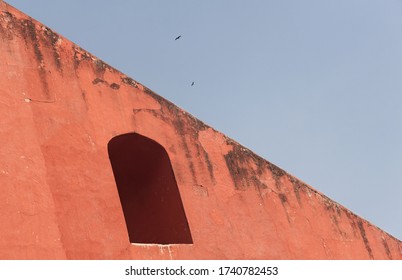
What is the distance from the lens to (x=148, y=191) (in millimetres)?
6312

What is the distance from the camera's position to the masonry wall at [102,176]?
4.55 metres

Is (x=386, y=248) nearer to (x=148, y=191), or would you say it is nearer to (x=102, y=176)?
(x=148, y=191)

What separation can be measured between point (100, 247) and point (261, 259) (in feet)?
6.13

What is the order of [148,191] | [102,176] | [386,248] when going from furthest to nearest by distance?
[386,248] → [148,191] → [102,176]

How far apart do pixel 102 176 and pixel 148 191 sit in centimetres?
123

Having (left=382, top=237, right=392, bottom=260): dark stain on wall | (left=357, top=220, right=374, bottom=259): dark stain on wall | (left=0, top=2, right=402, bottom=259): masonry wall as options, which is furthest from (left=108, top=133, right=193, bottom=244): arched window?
(left=382, top=237, right=392, bottom=260): dark stain on wall

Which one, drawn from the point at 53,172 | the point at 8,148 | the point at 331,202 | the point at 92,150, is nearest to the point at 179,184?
the point at 92,150

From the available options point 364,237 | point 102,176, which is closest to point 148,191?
point 102,176

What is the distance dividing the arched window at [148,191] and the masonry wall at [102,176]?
101 mm

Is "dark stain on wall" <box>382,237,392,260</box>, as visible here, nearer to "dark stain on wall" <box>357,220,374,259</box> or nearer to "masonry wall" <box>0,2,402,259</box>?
"dark stain on wall" <box>357,220,374,259</box>

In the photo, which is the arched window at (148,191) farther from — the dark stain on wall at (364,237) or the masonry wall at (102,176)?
the dark stain on wall at (364,237)

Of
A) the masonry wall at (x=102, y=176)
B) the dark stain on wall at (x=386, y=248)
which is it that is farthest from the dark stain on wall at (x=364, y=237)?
the dark stain on wall at (x=386, y=248)

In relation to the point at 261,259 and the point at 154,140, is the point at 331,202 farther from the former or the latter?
the point at 154,140
